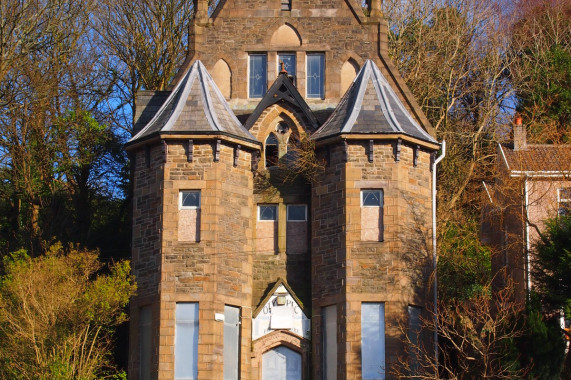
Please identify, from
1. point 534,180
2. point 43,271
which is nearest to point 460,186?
point 534,180

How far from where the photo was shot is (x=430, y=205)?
116 feet

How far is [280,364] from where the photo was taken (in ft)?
113

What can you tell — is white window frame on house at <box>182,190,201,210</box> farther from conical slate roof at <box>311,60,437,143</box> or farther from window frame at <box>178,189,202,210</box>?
conical slate roof at <box>311,60,437,143</box>

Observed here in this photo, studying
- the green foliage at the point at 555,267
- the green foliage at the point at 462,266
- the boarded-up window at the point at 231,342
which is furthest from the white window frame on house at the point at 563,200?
the boarded-up window at the point at 231,342

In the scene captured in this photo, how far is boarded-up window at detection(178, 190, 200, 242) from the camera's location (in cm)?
3400

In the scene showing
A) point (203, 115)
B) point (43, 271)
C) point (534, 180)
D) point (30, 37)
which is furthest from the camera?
point (30, 37)

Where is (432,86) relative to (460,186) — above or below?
above

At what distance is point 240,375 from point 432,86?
17669 millimetres

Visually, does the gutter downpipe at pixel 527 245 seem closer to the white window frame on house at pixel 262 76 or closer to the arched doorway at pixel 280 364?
the arched doorway at pixel 280 364

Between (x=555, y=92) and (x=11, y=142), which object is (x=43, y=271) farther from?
(x=555, y=92)

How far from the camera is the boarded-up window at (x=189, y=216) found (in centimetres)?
3400

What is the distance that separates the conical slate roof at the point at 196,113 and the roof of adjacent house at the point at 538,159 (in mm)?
8699

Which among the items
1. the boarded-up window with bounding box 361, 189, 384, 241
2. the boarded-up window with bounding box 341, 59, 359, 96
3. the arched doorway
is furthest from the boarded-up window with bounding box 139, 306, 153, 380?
the boarded-up window with bounding box 341, 59, 359, 96

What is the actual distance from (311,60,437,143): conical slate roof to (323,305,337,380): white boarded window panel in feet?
16.1
